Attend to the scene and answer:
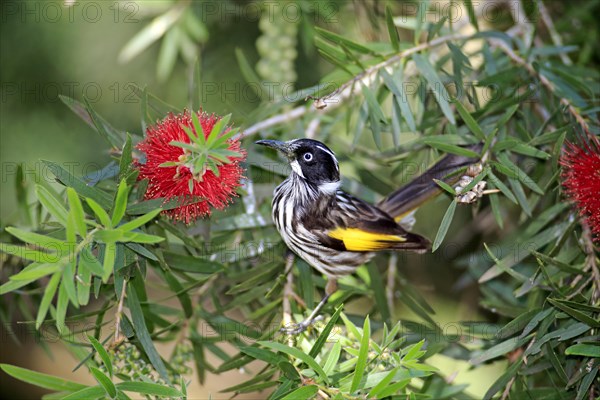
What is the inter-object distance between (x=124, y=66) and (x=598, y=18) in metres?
2.52

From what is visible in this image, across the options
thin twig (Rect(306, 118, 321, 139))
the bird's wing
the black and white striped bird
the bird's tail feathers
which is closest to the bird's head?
the black and white striped bird

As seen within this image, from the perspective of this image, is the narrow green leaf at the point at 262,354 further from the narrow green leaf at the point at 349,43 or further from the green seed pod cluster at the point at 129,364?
the narrow green leaf at the point at 349,43

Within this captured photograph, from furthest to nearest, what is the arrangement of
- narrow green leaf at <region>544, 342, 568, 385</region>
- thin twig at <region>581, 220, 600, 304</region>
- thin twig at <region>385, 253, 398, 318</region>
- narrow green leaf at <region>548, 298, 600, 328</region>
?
thin twig at <region>385, 253, 398, 318</region>
thin twig at <region>581, 220, 600, 304</region>
narrow green leaf at <region>544, 342, 568, 385</region>
narrow green leaf at <region>548, 298, 600, 328</region>

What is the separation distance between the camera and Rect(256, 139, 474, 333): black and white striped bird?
8.09 ft

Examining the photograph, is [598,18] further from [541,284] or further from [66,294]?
[66,294]

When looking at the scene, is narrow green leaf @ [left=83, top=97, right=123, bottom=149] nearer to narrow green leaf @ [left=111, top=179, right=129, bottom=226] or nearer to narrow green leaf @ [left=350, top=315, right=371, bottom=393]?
narrow green leaf @ [left=111, top=179, right=129, bottom=226]

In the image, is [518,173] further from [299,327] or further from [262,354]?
[262,354]

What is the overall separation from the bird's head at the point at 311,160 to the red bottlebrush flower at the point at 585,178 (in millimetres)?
812

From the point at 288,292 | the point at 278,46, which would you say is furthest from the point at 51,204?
the point at 278,46

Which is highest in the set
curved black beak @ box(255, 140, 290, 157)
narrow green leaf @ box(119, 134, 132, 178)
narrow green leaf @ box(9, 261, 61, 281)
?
narrow green leaf @ box(119, 134, 132, 178)

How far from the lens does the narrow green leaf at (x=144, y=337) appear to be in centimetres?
199

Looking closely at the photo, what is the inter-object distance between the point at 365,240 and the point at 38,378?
4.22 ft

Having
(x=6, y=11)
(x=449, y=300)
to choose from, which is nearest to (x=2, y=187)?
(x=6, y=11)

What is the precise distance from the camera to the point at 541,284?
221 cm
